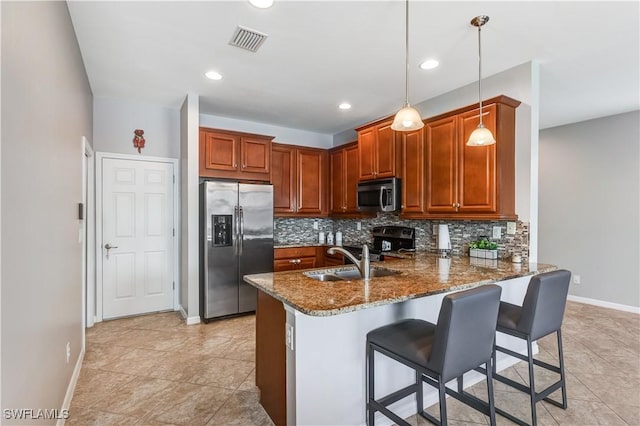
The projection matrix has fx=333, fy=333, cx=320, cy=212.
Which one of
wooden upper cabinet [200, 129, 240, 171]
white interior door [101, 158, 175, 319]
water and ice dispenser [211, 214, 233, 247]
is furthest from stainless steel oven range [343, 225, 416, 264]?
white interior door [101, 158, 175, 319]

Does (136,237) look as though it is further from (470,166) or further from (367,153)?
(470,166)

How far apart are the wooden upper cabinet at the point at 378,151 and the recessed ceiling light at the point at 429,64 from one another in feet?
3.03

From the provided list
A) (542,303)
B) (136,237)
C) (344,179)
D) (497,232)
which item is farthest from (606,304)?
(136,237)

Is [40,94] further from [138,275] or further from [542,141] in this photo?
[542,141]

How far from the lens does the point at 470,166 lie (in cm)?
314

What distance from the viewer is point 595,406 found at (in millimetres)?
2275

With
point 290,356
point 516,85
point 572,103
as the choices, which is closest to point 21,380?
point 290,356

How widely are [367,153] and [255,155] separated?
1.48 metres

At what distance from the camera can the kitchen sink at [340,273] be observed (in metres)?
2.38

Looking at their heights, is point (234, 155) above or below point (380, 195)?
above

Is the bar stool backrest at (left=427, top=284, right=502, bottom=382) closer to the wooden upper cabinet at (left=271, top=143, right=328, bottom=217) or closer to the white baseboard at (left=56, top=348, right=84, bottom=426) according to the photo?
the white baseboard at (left=56, top=348, right=84, bottom=426)

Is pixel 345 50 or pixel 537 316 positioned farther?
pixel 345 50

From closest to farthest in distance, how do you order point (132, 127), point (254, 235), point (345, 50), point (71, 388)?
point (71, 388) → point (345, 50) → point (132, 127) → point (254, 235)

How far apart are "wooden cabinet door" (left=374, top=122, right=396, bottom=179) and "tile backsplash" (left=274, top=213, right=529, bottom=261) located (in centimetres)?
67
